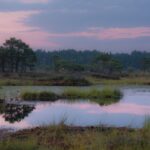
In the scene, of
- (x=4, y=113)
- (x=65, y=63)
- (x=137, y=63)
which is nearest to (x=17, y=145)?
(x=4, y=113)

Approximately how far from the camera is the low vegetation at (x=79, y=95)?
27891 millimetres

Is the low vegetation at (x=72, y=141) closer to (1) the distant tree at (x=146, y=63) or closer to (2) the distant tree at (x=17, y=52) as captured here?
(2) the distant tree at (x=17, y=52)

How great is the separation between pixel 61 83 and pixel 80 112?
65.7ft

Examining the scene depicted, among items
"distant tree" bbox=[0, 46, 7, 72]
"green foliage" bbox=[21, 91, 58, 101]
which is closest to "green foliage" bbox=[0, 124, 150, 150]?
"green foliage" bbox=[21, 91, 58, 101]

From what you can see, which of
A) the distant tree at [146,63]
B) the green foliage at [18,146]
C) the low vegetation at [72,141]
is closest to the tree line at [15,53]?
the distant tree at [146,63]

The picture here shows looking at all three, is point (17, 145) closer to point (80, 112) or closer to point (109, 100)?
point (80, 112)

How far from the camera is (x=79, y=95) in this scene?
96.0 feet

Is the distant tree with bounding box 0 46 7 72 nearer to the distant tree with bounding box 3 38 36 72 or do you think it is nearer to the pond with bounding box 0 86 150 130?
the distant tree with bounding box 3 38 36 72

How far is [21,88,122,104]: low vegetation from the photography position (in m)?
27.9

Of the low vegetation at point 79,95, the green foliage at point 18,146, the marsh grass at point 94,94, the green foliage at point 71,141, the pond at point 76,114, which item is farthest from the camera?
the marsh grass at point 94,94

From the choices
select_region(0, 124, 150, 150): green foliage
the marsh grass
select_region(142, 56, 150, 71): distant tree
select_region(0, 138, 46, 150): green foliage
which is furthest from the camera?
select_region(142, 56, 150, 71): distant tree

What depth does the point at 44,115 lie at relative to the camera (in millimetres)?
19906

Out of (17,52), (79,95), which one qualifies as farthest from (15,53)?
(79,95)

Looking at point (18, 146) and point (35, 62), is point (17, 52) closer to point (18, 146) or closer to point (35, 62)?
point (35, 62)
